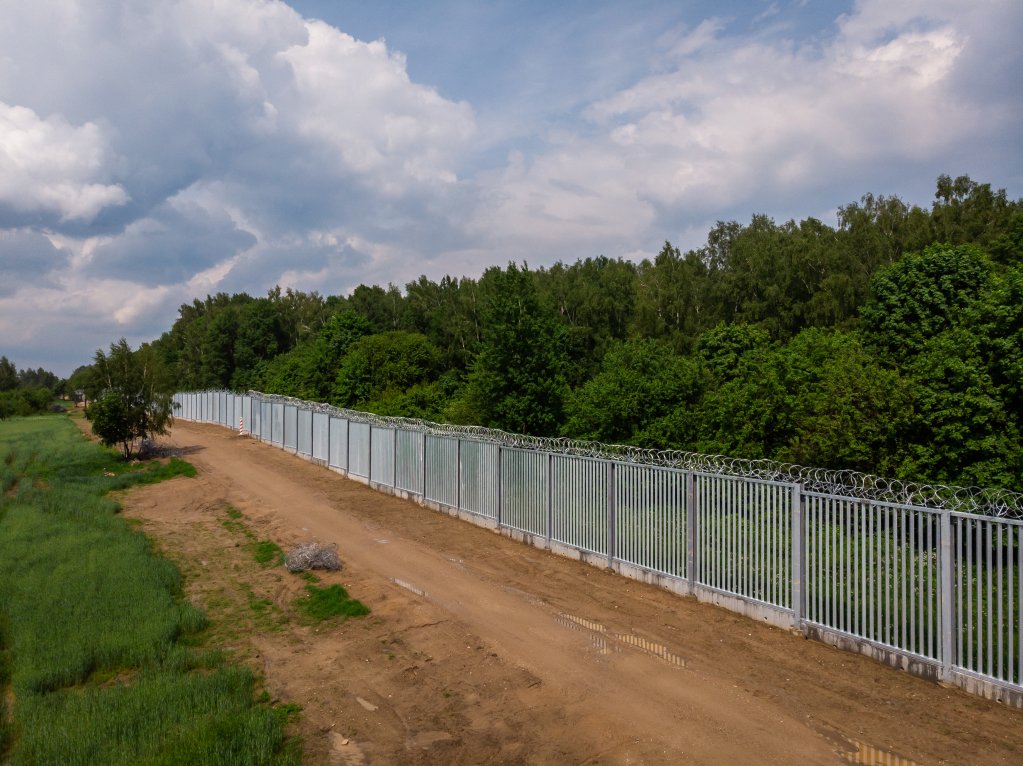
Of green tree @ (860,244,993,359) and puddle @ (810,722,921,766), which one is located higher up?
green tree @ (860,244,993,359)

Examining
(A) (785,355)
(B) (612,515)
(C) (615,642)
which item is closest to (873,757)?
(C) (615,642)

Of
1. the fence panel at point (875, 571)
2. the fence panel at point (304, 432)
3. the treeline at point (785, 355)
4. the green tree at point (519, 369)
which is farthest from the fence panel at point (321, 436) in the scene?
the fence panel at point (875, 571)

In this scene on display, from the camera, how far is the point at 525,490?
15.0 meters

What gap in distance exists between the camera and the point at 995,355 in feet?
51.6

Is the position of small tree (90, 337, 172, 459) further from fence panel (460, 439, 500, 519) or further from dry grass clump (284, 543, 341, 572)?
dry grass clump (284, 543, 341, 572)

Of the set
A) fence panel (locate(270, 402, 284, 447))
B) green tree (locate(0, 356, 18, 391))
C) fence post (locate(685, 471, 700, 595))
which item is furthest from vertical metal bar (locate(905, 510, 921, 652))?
green tree (locate(0, 356, 18, 391))

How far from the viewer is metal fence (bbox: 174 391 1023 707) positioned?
23.8 ft

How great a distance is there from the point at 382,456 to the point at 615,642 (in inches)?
573

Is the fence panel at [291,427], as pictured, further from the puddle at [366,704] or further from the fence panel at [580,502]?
the puddle at [366,704]

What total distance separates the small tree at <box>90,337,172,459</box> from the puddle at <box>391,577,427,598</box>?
2431cm

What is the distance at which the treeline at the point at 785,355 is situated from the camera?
1539 cm

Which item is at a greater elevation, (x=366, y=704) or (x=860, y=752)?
(x=860, y=752)

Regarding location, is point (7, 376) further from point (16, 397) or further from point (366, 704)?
point (366, 704)

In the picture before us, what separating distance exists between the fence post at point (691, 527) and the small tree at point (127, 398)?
28630 mm
